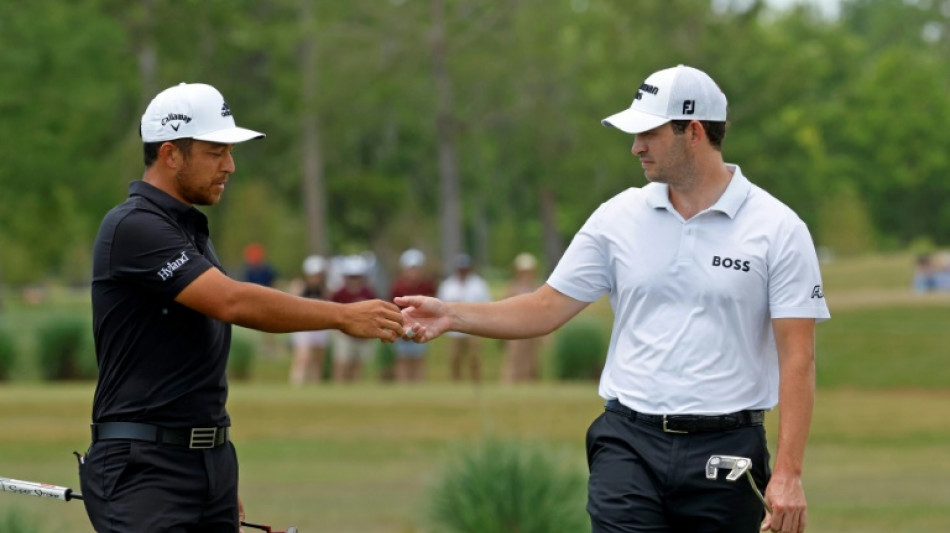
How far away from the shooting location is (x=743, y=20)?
5581 centimetres

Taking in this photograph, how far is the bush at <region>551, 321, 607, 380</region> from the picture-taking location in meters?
30.0

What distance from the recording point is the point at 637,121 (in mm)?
6629

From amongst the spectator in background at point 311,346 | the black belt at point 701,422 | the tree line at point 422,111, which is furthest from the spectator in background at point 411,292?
the black belt at point 701,422

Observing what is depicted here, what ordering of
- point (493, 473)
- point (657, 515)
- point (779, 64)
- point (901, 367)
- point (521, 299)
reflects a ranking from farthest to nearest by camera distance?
1. point (779, 64)
2. point (901, 367)
3. point (493, 473)
4. point (521, 299)
5. point (657, 515)

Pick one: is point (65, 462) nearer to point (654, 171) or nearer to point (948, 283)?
point (654, 171)

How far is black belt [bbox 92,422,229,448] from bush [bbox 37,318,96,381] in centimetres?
2386

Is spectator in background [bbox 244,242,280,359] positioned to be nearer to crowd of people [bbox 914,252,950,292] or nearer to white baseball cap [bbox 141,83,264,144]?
crowd of people [bbox 914,252,950,292]

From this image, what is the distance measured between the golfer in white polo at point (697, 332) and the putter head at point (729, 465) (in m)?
→ 0.04

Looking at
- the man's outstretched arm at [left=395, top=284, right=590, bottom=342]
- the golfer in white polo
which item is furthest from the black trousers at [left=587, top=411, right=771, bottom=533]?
the man's outstretched arm at [left=395, top=284, right=590, bottom=342]

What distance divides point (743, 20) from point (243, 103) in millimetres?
19057

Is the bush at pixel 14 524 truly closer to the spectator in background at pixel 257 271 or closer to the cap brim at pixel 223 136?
the cap brim at pixel 223 136

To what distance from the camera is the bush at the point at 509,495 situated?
9.75m

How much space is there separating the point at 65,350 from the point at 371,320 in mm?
24683

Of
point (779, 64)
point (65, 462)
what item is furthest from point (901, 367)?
point (779, 64)
